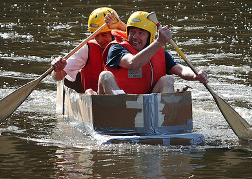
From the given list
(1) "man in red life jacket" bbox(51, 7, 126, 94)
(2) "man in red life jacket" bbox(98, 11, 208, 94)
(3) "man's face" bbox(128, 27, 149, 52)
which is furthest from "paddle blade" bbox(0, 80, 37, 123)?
(3) "man's face" bbox(128, 27, 149, 52)

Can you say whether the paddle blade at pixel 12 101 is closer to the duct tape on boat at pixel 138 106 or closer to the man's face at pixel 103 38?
the man's face at pixel 103 38

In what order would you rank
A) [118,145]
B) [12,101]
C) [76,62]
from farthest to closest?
[76,62], [12,101], [118,145]

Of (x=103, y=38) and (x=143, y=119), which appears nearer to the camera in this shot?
(x=143, y=119)

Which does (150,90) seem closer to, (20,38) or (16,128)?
(16,128)

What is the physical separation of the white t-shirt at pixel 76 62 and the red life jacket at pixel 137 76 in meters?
0.99

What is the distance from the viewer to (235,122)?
7.19 metres

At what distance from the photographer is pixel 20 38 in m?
14.5

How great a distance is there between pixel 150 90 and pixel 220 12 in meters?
11.0

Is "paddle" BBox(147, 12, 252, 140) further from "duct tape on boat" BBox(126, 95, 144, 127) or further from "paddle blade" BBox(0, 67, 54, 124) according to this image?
"paddle blade" BBox(0, 67, 54, 124)

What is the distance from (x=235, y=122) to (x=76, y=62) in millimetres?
2107

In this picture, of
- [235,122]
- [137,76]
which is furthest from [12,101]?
[235,122]

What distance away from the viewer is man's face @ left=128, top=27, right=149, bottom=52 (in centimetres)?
695

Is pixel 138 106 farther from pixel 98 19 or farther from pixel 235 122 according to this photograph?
pixel 98 19

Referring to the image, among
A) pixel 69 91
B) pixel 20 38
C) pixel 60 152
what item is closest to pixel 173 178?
pixel 60 152
